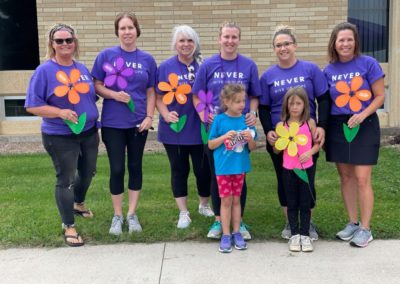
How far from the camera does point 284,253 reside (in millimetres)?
4004

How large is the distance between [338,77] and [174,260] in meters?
2.02

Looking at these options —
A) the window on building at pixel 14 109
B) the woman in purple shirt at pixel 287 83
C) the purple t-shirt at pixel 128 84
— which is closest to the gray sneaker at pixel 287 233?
the woman in purple shirt at pixel 287 83

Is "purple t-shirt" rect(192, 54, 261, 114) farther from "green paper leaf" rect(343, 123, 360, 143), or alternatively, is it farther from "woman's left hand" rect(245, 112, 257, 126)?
"green paper leaf" rect(343, 123, 360, 143)

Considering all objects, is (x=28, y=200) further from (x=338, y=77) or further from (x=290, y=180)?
(x=338, y=77)

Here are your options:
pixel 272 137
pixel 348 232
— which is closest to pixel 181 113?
pixel 272 137

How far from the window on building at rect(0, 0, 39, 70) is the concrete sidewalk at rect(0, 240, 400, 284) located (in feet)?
20.2

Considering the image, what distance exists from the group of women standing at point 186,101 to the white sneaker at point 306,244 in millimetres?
222

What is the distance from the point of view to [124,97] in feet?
13.9

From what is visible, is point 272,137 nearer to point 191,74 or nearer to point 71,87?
point 191,74

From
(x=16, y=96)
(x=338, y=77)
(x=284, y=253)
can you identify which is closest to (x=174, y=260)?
(x=284, y=253)

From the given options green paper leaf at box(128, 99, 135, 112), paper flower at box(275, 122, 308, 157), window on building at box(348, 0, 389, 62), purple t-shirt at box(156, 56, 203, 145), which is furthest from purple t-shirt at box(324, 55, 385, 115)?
window on building at box(348, 0, 389, 62)

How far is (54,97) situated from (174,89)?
1.04 metres

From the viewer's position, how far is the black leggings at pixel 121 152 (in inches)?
171

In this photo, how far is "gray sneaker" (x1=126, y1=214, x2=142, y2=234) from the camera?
4441mm
